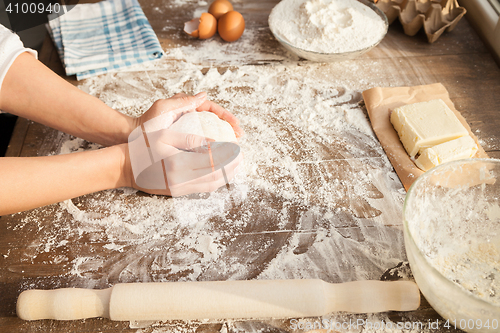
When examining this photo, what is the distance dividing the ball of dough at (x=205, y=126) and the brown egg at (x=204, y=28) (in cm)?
49

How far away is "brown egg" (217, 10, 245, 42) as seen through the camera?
1.30m

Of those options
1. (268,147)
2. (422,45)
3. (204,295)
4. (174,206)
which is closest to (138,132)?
(174,206)

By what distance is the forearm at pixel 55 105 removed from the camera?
0.92m

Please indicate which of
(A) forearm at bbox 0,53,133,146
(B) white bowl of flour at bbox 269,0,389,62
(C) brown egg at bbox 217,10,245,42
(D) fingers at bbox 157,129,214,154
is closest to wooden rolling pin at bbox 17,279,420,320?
(D) fingers at bbox 157,129,214,154

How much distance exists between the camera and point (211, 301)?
0.67 m

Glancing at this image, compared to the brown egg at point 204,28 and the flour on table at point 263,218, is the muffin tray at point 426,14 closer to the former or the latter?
the flour on table at point 263,218

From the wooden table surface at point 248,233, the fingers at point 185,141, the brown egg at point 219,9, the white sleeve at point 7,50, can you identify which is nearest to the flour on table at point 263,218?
the wooden table surface at point 248,233

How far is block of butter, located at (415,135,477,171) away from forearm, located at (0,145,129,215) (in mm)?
763

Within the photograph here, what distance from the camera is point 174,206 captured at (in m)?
0.89

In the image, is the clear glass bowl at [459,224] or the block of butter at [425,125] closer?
the clear glass bowl at [459,224]

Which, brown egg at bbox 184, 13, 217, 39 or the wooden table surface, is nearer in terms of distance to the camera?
the wooden table surface

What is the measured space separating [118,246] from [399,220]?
2.14 ft

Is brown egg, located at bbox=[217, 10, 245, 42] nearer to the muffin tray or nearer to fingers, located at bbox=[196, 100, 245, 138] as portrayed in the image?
fingers, located at bbox=[196, 100, 245, 138]

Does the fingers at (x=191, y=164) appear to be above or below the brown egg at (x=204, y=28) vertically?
below
